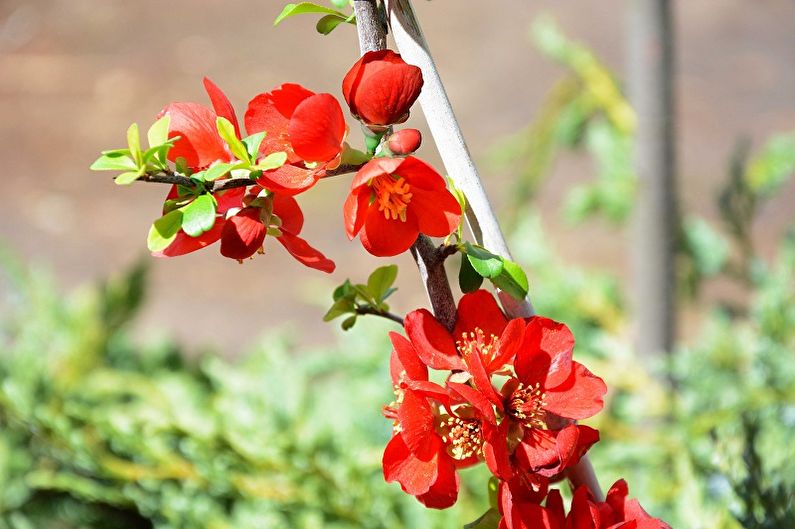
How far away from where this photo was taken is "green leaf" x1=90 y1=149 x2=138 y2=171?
364 mm

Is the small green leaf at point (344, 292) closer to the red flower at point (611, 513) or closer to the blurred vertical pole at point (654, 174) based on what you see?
the red flower at point (611, 513)

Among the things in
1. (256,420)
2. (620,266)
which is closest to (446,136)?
(256,420)

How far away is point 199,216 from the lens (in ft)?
1.18

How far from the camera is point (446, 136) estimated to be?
40 centimetres

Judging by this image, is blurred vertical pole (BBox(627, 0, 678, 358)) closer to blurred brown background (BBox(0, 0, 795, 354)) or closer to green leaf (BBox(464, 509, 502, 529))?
green leaf (BBox(464, 509, 502, 529))

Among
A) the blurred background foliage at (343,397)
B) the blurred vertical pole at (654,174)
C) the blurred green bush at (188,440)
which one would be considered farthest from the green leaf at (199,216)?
the blurred vertical pole at (654,174)

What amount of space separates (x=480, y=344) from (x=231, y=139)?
13 cm

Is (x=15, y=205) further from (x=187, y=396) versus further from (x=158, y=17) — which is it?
(x=187, y=396)

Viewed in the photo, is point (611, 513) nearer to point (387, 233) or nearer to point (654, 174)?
point (387, 233)

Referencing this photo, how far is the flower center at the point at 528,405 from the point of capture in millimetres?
394

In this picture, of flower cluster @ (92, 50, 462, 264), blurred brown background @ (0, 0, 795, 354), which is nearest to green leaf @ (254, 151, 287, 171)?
flower cluster @ (92, 50, 462, 264)

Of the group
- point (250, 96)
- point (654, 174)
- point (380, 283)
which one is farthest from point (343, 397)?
point (250, 96)

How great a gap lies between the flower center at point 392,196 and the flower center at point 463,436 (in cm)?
9

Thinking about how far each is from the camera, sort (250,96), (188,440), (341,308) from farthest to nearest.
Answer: (250,96)
(188,440)
(341,308)
